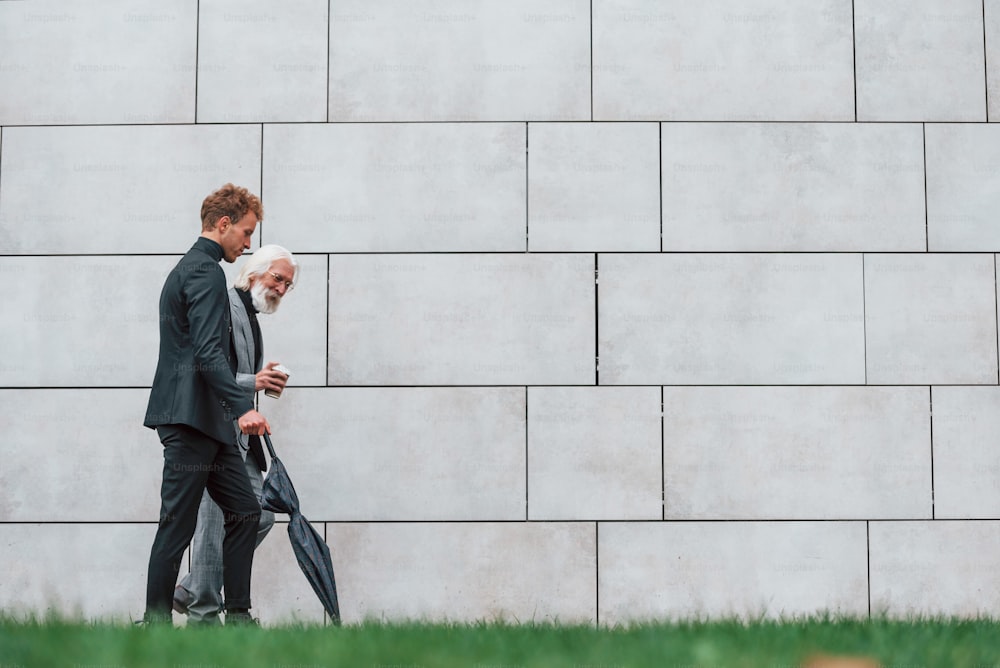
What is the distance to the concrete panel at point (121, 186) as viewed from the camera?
6922 mm

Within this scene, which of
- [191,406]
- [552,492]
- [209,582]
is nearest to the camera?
[191,406]

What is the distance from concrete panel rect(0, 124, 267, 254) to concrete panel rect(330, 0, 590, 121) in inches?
31.0

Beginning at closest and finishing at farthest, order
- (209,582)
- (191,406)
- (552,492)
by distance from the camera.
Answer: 1. (191,406)
2. (209,582)
3. (552,492)

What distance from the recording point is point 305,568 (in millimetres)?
5723

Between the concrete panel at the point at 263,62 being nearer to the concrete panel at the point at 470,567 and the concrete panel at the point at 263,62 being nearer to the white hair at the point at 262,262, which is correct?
the white hair at the point at 262,262

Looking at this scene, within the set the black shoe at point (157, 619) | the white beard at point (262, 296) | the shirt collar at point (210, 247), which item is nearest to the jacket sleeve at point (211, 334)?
the shirt collar at point (210, 247)

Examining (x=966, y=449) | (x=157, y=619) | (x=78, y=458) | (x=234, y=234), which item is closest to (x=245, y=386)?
(x=234, y=234)

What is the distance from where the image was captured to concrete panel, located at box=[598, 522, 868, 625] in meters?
6.69

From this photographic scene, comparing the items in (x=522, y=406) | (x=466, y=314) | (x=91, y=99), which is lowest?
(x=522, y=406)

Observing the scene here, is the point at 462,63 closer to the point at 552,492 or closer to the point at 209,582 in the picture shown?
the point at 552,492

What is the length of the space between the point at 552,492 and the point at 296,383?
170 cm

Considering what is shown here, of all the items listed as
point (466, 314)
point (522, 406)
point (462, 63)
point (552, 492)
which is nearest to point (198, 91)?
point (462, 63)

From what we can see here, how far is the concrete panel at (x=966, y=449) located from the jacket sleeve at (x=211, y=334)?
4.18 m

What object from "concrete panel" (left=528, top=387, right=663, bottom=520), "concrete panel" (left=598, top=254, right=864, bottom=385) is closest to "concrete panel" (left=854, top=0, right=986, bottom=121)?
"concrete panel" (left=598, top=254, right=864, bottom=385)
